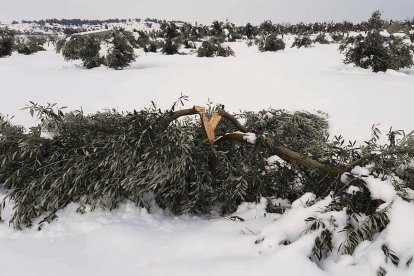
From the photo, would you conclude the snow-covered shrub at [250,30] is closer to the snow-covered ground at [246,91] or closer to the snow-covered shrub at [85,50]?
the snow-covered shrub at [85,50]

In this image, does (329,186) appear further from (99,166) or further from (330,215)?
(99,166)

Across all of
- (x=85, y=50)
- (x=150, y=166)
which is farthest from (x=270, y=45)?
(x=150, y=166)

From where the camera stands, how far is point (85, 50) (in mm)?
13508

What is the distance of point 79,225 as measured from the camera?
3109 millimetres

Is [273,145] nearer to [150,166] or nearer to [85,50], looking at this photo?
[150,166]

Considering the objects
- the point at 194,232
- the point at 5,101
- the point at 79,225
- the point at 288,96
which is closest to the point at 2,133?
the point at 79,225

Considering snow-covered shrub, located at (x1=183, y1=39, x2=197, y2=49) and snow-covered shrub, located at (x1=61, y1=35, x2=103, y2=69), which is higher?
snow-covered shrub, located at (x1=61, y1=35, x2=103, y2=69)

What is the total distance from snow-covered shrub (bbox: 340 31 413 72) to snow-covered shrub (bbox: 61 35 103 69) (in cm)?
827

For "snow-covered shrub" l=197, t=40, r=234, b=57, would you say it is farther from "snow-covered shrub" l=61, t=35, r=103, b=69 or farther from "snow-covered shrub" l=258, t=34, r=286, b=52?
"snow-covered shrub" l=61, t=35, r=103, b=69

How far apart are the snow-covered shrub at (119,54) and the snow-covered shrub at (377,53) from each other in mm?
7179

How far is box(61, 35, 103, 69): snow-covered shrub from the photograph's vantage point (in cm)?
1351

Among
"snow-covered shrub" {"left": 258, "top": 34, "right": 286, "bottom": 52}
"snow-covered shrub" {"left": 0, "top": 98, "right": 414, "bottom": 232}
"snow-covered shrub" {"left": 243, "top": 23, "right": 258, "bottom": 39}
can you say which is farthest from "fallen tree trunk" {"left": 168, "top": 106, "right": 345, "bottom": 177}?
"snow-covered shrub" {"left": 243, "top": 23, "right": 258, "bottom": 39}

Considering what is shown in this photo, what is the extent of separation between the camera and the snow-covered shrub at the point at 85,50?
44.3 ft

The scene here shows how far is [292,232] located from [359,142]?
2624 mm
